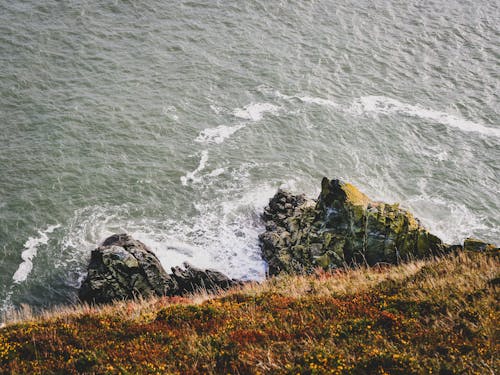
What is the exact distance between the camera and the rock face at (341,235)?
1275 inches

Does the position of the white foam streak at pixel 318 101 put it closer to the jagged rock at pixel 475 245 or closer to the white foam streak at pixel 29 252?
the jagged rock at pixel 475 245

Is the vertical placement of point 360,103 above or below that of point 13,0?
below

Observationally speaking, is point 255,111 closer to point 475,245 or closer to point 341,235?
point 341,235

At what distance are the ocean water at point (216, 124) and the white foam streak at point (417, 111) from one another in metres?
0.23

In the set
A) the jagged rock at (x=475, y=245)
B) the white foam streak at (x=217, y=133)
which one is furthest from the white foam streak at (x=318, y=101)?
the jagged rock at (x=475, y=245)

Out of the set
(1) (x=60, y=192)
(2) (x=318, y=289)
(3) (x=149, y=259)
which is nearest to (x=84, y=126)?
(1) (x=60, y=192)

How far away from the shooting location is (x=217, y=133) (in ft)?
156

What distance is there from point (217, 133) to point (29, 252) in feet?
71.6

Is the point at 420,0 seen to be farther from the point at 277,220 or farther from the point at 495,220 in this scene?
the point at 277,220

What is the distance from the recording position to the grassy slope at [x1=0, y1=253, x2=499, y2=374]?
525 inches

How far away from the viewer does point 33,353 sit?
14.9m

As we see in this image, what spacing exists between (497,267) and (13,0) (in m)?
66.0

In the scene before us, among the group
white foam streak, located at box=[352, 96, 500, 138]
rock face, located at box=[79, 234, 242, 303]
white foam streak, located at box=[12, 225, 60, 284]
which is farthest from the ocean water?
rock face, located at box=[79, 234, 242, 303]

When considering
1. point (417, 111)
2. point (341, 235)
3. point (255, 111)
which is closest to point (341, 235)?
point (341, 235)
